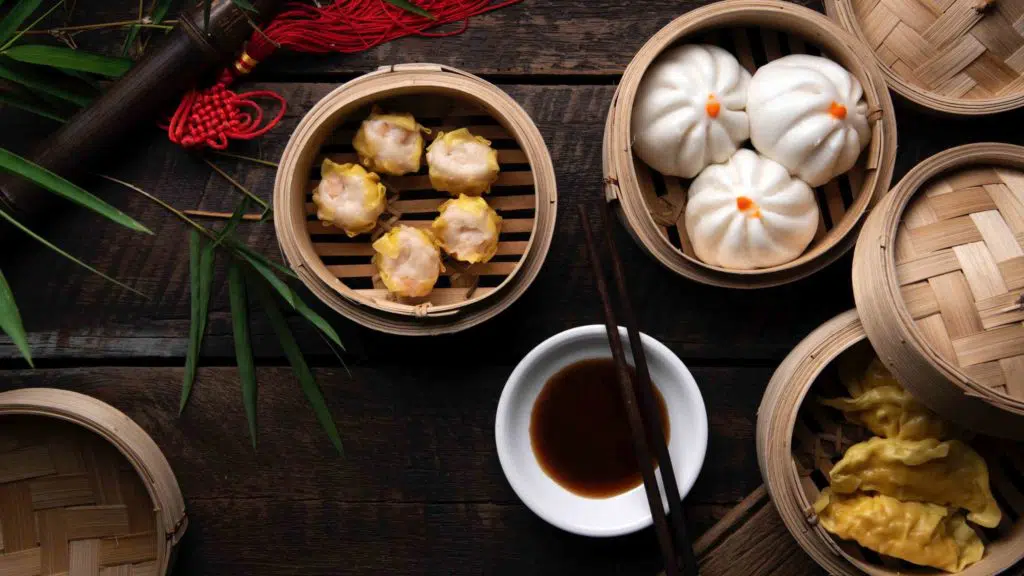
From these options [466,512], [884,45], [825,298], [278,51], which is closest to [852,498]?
[825,298]

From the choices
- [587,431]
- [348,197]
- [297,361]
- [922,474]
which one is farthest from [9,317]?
[922,474]

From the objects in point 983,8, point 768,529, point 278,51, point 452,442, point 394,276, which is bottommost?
point 768,529

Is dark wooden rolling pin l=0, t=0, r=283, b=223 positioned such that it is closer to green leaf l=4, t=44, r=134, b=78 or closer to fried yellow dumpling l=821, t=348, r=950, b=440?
green leaf l=4, t=44, r=134, b=78

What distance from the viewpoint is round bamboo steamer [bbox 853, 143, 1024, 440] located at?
1415 millimetres

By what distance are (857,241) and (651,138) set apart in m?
0.50

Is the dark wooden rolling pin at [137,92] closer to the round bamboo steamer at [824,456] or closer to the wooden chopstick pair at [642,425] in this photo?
the wooden chopstick pair at [642,425]

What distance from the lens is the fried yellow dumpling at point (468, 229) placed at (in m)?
1.61

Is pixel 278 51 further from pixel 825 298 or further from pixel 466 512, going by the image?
pixel 825 298

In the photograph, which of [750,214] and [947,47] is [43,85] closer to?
[750,214]

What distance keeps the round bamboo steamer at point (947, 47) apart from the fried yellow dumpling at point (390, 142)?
1.03m

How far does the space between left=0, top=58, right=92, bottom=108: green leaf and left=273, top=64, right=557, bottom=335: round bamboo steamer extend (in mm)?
579

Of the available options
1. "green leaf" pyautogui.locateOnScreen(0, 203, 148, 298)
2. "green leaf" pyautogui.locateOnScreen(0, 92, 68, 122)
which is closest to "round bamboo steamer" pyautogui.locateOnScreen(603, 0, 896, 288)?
"green leaf" pyautogui.locateOnScreen(0, 203, 148, 298)

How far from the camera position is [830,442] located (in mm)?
1697

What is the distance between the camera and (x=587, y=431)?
174 centimetres
